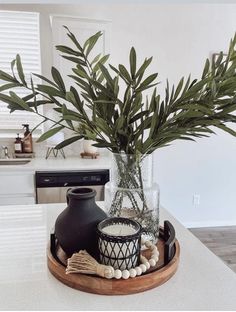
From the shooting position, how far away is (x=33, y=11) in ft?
8.96

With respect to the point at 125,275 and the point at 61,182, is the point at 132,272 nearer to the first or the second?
the point at 125,275

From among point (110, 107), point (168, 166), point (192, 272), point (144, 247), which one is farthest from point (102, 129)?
point (168, 166)

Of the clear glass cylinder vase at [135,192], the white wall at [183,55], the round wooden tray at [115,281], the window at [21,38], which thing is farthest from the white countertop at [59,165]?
the round wooden tray at [115,281]

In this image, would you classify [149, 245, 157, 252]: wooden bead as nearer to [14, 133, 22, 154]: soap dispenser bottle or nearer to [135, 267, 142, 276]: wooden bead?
[135, 267, 142, 276]: wooden bead

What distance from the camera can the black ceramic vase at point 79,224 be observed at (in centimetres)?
79

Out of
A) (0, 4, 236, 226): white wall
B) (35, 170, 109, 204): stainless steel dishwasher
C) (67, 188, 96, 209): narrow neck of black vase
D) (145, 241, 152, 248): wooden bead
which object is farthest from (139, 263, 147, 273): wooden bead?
(0, 4, 236, 226): white wall

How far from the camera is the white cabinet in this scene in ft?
7.89

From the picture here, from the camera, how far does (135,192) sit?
89 centimetres

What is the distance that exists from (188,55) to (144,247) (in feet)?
8.75

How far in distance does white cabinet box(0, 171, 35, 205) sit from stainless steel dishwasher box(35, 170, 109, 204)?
0.07 meters

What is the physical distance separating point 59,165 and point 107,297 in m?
1.88

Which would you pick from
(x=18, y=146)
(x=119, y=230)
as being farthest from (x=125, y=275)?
(x=18, y=146)

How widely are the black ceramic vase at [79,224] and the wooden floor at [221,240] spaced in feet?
7.09

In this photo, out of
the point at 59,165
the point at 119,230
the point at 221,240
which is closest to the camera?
the point at 119,230
